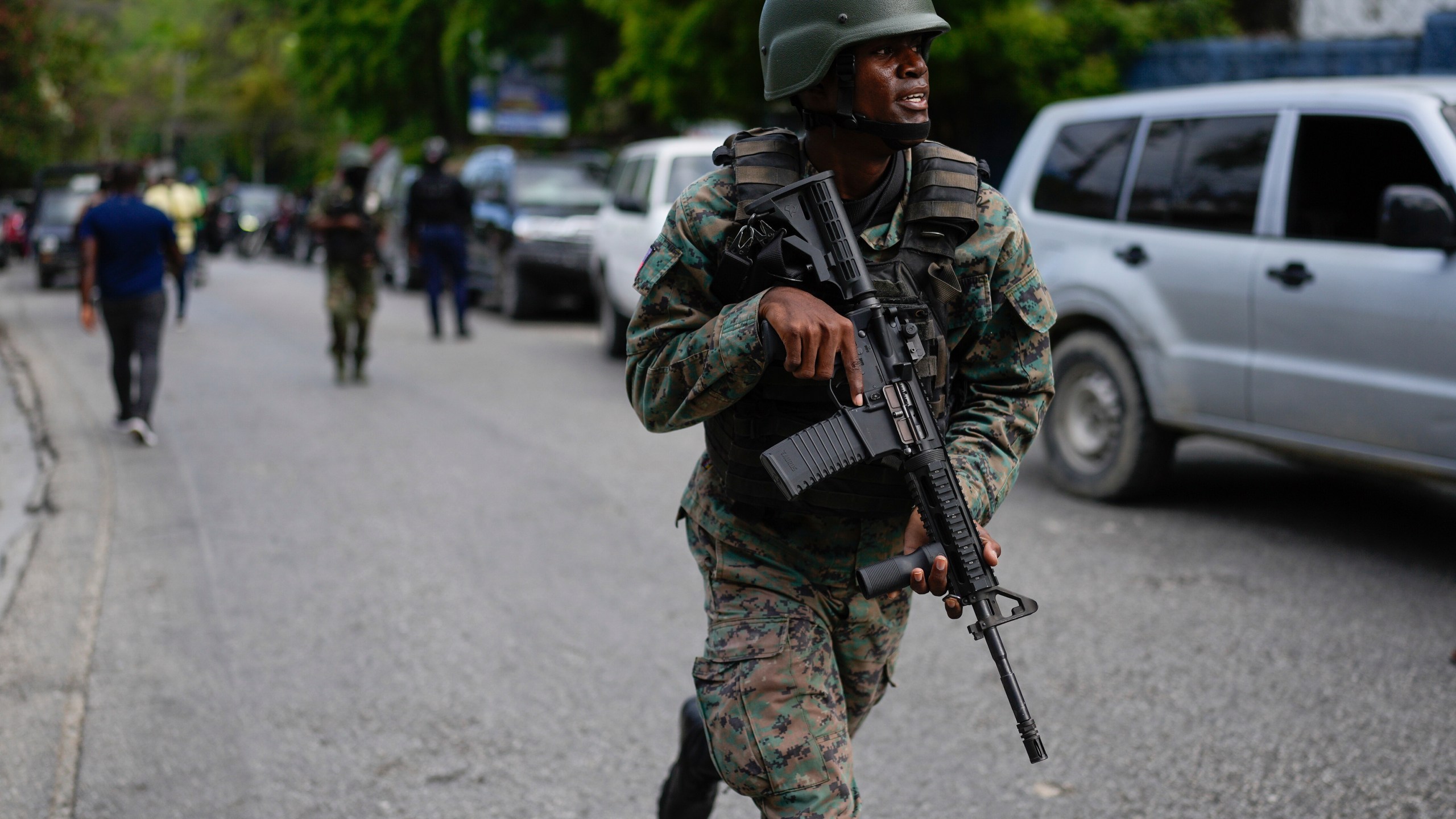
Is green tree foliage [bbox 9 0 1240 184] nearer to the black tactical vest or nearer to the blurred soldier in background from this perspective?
the blurred soldier in background

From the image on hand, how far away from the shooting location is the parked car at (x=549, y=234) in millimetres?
14703

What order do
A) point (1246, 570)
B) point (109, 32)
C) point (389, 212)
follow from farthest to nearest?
1. point (109, 32)
2. point (389, 212)
3. point (1246, 570)

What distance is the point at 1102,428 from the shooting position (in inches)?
263

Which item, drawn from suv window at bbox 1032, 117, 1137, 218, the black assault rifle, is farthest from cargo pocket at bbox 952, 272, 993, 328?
suv window at bbox 1032, 117, 1137, 218

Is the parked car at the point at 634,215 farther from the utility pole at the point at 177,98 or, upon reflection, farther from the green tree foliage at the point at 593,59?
the utility pole at the point at 177,98

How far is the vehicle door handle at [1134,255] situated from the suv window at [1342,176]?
0.72 metres

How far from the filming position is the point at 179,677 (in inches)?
174

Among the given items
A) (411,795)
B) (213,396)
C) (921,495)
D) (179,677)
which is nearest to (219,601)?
(179,677)

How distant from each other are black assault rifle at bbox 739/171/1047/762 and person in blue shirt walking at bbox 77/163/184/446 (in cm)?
710

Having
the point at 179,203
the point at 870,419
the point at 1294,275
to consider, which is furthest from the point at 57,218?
the point at 870,419

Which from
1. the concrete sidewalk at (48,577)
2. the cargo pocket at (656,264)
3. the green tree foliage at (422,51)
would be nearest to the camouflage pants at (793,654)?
the cargo pocket at (656,264)

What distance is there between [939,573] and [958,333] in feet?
1.53

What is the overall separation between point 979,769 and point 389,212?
708 inches

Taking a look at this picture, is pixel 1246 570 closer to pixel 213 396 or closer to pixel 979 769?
pixel 979 769
